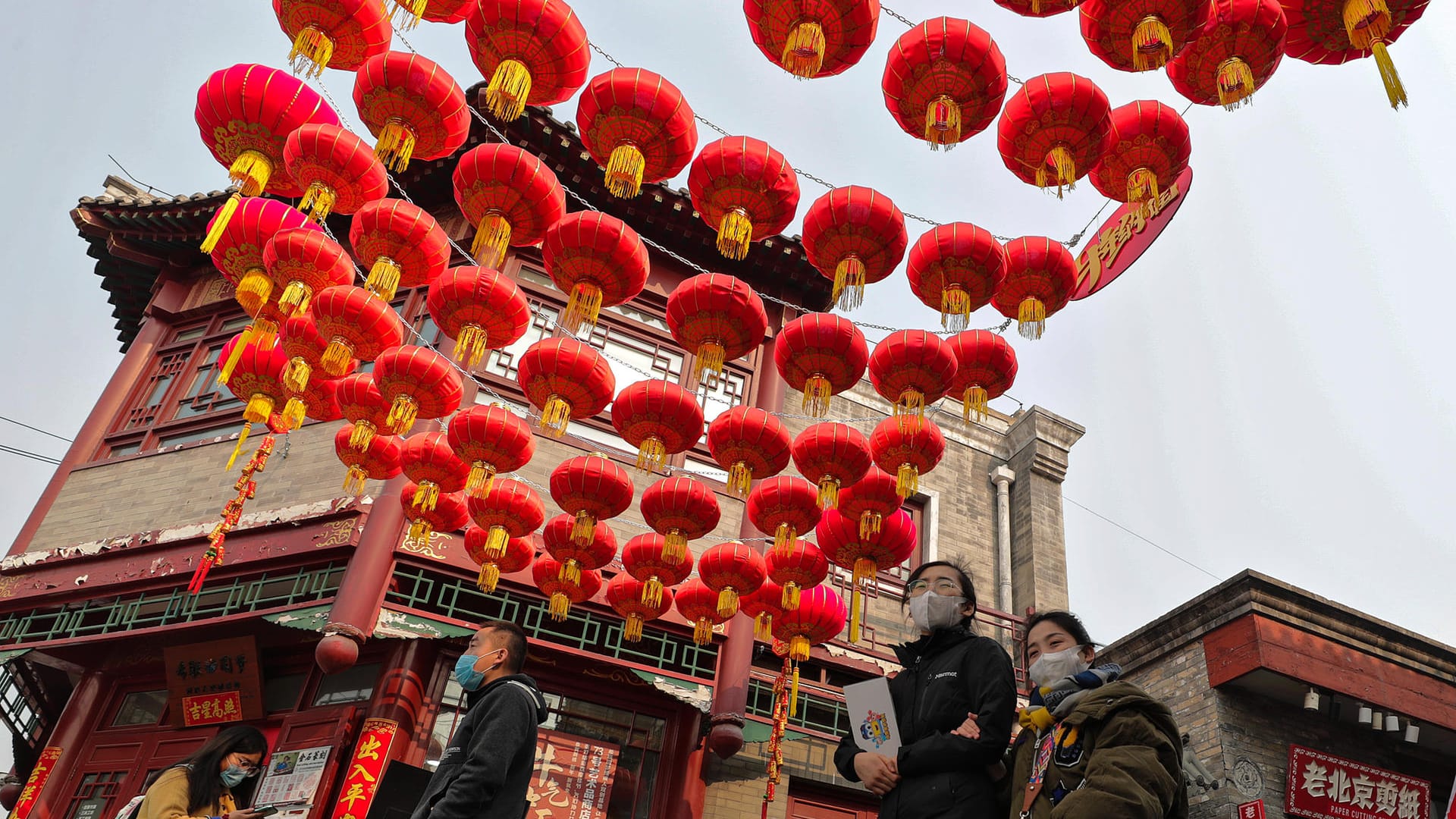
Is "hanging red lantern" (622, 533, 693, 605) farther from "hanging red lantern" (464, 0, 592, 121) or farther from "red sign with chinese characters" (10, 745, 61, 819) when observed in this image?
"red sign with chinese characters" (10, 745, 61, 819)

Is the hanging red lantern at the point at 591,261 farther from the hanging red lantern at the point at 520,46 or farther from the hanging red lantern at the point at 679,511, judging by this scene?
the hanging red lantern at the point at 679,511

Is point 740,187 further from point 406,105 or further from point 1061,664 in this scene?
point 1061,664

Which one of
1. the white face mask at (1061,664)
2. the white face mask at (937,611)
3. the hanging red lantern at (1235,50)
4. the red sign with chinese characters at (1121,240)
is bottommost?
the white face mask at (1061,664)

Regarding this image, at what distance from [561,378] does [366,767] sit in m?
3.69

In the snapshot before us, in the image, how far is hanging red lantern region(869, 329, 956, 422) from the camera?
22.9 ft

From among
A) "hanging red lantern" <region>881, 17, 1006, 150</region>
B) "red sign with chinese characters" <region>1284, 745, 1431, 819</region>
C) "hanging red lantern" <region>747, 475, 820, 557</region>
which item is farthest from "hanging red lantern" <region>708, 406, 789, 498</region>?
"red sign with chinese characters" <region>1284, 745, 1431, 819</region>

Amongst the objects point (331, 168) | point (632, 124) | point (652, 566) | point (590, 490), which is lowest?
point (652, 566)

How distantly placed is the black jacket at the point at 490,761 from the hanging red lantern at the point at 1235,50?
5.03 metres

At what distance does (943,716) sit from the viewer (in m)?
3.30

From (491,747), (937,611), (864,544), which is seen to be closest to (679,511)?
(864,544)

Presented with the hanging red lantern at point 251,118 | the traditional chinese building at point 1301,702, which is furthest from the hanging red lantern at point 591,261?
the traditional chinese building at point 1301,702

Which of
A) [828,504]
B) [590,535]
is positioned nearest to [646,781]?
[590,535]

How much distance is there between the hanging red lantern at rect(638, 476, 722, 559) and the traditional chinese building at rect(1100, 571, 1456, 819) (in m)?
5.45

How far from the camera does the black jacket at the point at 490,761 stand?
3189mm
